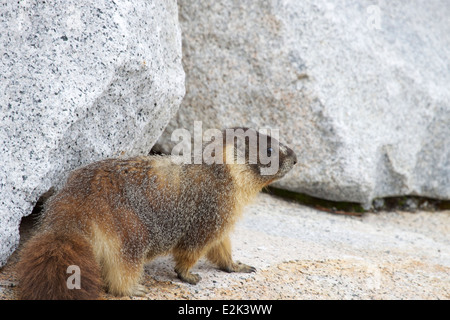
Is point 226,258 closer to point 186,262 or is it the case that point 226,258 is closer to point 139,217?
point 186,262

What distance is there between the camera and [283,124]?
7828 mm

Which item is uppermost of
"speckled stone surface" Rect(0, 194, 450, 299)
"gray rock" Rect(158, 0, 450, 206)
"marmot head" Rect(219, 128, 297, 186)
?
"gray rock" Rect(158, 0, 450, 206)

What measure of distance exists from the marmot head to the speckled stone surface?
39.8 inches

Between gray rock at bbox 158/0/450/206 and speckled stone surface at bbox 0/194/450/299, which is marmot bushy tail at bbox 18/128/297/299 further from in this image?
gray rock at bbox 158/0/450/206

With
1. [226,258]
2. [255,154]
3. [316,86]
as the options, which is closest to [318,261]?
[226,258]

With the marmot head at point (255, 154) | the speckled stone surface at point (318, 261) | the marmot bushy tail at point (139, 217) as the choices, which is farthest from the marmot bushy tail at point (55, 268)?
the marmot head at point (255, 154)

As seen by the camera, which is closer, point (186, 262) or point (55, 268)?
point (55, 268)

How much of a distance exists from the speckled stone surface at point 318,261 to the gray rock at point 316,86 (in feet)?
1.95

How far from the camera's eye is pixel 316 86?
25.1ft

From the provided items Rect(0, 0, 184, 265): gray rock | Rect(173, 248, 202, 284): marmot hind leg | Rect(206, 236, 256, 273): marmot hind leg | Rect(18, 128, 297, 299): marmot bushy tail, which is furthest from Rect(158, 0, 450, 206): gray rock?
Rect(173, 248, 202, 284): marmot hind leg

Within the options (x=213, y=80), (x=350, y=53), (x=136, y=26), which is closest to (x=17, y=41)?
(x=136, y=26)

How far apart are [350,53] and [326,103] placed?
864 mm

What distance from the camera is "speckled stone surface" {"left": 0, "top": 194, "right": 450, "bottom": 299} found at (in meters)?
5.20

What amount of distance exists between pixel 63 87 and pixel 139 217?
4.76ft
